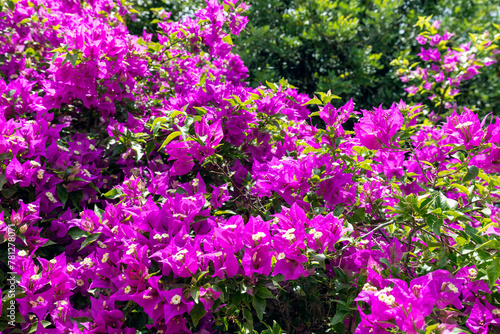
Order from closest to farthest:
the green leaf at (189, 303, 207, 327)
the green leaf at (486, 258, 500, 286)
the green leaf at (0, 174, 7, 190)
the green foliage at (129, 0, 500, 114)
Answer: the green leaf at (486, 258, 500, 286)
the green leaf at (189, 303, 207, 327)
the green leaf at (0, 174, 7, 190)
the green foliage at (129, 0, 500, 114)

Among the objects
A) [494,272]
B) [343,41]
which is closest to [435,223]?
[494,272]

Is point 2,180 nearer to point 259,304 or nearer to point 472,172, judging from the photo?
point 259,304

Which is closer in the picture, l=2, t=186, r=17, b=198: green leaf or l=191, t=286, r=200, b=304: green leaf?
l=191, t=286, r=200, b=304: green leaf

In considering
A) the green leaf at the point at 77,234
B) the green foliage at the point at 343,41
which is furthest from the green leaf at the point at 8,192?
the green foliage at the point at 343,41

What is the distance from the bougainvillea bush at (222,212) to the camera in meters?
1.11

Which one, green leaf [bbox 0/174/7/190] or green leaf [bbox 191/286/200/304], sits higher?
green leaf [bbox 191/286/200/304]

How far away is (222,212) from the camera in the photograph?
1406mm

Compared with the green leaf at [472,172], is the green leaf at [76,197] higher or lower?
lower

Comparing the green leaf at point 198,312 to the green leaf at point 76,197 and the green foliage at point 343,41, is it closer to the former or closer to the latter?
the green leaf at point 76,197

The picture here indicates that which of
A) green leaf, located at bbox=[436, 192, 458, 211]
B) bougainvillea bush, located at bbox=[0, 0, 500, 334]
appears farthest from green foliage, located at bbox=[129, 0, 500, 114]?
green leaf, located at bbox=[436, 192, 458, 211]

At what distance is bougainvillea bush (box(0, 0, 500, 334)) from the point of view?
3.63 ft

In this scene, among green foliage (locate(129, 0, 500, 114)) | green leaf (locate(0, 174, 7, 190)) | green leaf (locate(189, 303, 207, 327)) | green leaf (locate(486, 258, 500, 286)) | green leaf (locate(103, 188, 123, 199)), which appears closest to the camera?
green leaf (locate(486, 258, 500, 286))

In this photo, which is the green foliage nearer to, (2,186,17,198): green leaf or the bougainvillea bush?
the bougainvillea bush

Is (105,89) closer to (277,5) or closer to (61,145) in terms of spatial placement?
(61,145)
